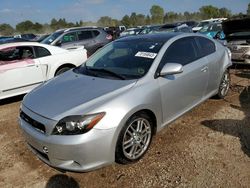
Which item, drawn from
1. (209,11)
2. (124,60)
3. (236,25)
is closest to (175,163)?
(124,60)

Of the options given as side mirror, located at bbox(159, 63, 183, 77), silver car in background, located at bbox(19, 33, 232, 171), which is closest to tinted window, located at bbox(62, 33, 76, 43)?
silver car in background, located at bbox(19, 33, 232, 171)

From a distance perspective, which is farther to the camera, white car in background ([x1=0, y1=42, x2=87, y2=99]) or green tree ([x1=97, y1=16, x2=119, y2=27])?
green tree ([x1=97, y1=16, x2=119, y2=27])

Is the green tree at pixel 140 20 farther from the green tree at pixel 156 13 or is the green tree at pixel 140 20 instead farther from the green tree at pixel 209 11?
the green tree at pixel 209 11

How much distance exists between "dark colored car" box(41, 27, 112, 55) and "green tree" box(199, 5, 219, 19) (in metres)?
63.5

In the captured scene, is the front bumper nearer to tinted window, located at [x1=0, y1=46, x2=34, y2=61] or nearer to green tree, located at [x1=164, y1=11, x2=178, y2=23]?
tinted window, located at [x1=0, y1=46, x2=34, y2=61]

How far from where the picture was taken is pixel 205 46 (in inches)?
192

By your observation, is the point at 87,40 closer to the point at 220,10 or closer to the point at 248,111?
the point at 248,111

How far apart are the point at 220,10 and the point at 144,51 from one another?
75575 mm

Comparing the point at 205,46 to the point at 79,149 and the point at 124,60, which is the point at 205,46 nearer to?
the point at 124,60

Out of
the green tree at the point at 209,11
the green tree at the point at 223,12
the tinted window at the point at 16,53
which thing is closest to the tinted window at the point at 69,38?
the tinted window at the point at 16,53

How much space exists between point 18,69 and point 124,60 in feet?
10.6

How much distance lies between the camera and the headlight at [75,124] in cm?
286

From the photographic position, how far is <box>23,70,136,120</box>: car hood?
302cm

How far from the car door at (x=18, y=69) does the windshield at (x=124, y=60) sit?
245cm
